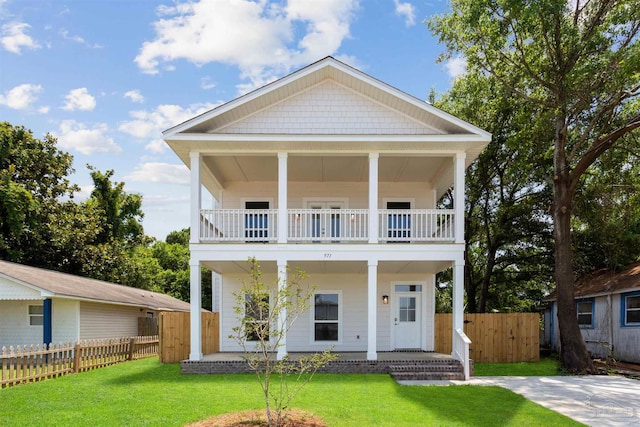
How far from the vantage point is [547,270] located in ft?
76.8

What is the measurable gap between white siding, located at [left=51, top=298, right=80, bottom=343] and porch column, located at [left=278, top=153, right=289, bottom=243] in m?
8.62

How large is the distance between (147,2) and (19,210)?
17.7 m

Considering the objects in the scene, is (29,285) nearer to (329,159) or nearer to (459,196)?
(329,159)

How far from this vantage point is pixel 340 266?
14867mm

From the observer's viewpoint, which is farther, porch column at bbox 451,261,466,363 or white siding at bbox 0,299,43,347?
white siding at bbox 0,299,43,347

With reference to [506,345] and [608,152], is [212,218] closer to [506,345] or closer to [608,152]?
[506,345]

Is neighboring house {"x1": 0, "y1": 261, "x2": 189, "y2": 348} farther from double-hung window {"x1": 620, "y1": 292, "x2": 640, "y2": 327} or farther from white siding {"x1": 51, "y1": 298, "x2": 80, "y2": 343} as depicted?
double-hung window {"x1": 620, "y1": 292, "x2": 640, "y2": 327}

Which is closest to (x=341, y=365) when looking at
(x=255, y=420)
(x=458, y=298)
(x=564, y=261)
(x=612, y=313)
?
(x=458, y=298)

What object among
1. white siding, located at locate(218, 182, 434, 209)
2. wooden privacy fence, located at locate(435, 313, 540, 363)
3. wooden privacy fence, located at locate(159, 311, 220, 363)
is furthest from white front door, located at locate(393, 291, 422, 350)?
wooden privacy fence, located at locate(159, 311, 220, 363)

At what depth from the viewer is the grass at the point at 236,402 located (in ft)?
25.6

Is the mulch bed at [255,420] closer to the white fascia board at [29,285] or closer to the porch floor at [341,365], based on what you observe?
the porch floor at [341,365]

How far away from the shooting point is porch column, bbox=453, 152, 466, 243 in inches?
527

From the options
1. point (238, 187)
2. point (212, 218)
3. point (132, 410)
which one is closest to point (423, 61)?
point (238, 187)

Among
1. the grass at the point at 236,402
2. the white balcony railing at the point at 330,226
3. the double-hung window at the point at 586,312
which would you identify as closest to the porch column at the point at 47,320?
the grass at the point at 236,402
